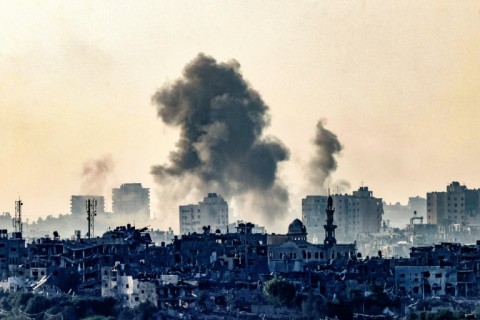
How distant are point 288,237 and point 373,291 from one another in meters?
19.7

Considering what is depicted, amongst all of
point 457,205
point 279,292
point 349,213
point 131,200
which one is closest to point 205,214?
point 349,213

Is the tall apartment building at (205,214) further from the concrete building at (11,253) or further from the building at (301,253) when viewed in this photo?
the concrete building at (11,253)

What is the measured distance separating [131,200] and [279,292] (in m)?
117

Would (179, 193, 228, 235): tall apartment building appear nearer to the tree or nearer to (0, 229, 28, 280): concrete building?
(0, 229, 28, 280): concrete building

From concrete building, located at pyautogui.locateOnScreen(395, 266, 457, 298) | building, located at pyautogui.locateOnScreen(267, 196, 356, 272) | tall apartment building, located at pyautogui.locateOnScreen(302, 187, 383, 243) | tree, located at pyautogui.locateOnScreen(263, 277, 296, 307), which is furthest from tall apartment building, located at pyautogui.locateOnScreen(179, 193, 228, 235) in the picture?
tree, located at pyautogui.locateOnScreen(263, 277, 296, 307)

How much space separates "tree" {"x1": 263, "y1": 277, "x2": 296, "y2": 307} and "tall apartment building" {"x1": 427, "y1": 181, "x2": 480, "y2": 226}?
87387mm

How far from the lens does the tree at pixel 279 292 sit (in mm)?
66625

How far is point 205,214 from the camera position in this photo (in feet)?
436

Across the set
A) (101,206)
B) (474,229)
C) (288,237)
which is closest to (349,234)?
(474,229)

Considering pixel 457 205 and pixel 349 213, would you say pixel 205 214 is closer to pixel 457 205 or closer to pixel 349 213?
pixel 349 213

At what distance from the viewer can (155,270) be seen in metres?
76.3

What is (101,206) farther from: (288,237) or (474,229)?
(288,237)

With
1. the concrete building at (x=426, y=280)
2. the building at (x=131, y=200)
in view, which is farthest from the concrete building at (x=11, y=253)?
the building at (x=131, y=200)

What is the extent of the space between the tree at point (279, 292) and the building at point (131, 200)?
373 feet
